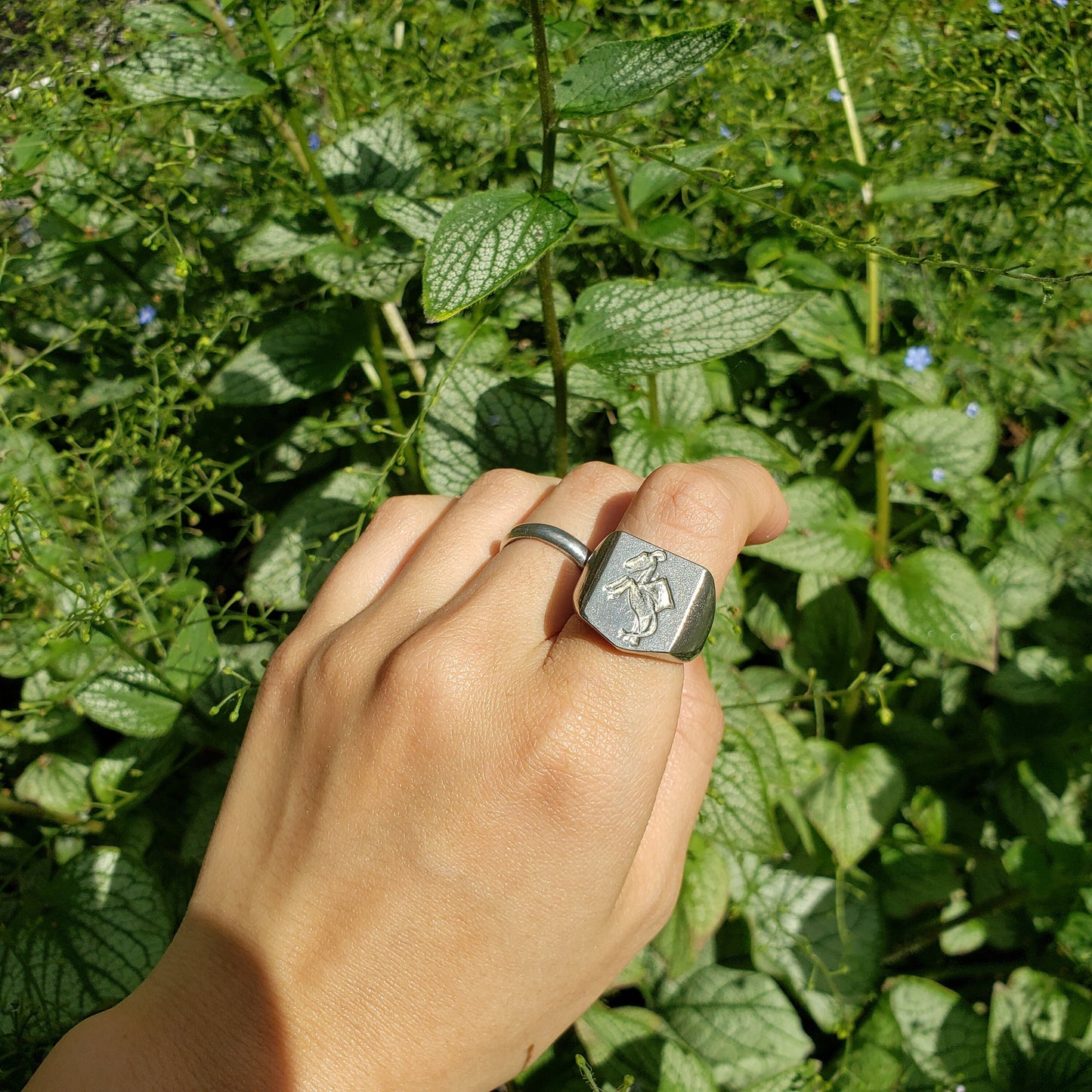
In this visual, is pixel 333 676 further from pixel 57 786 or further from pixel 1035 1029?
pixel 1035 1029

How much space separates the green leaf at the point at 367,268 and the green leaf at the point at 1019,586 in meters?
1.28

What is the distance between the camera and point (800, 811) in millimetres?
A: 1637

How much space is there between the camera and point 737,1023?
1503 mm

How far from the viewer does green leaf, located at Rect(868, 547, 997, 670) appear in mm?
1502

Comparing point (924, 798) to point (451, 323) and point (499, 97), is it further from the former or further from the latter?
point (499, 97)

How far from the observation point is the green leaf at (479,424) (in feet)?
4.68

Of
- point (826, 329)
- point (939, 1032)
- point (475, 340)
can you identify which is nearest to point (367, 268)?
point (475, 340)

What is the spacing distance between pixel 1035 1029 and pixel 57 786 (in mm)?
1760

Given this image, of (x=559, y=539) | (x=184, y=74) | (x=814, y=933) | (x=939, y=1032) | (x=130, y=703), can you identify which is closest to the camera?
(x=559, y=539)

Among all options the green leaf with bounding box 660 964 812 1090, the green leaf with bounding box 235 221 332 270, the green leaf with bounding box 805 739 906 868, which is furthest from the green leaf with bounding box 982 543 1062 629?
the green leaf with bounding box 235 221 332 270

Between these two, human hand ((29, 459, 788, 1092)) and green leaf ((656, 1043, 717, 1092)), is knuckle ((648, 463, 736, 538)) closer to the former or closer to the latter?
human hand ((29, 459, 788, 1092))

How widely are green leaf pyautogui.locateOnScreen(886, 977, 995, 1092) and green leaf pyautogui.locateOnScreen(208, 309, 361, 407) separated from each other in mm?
1531

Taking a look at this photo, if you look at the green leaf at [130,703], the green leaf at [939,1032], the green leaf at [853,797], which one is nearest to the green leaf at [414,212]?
the green leaf at [130,703]

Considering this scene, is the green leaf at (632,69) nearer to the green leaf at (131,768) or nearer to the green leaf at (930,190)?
the green leaf at (930,190)
